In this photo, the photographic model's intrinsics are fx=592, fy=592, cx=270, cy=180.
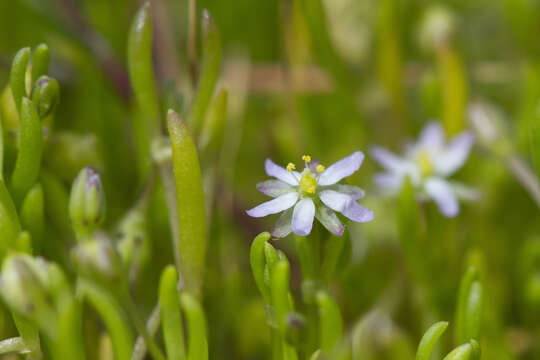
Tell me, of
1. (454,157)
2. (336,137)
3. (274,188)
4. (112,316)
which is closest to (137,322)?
(112,316)

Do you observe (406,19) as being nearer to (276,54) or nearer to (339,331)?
(276,54)

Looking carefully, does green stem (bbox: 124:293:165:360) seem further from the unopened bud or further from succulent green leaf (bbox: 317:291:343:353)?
the unopened bud

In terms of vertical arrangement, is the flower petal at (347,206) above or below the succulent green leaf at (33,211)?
below

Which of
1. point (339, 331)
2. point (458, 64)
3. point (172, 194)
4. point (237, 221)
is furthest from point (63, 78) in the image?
point (339, 331)

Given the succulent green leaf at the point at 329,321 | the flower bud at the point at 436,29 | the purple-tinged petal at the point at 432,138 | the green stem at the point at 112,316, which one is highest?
the flower bud at the point at 436,29

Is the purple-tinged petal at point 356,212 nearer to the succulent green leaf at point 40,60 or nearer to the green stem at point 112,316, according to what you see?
the green stem at point 112,316

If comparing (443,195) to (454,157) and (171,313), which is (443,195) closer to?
(454,157)

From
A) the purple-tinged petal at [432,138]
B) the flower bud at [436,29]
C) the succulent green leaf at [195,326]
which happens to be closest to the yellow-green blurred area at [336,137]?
the flower bud at [436,29]
